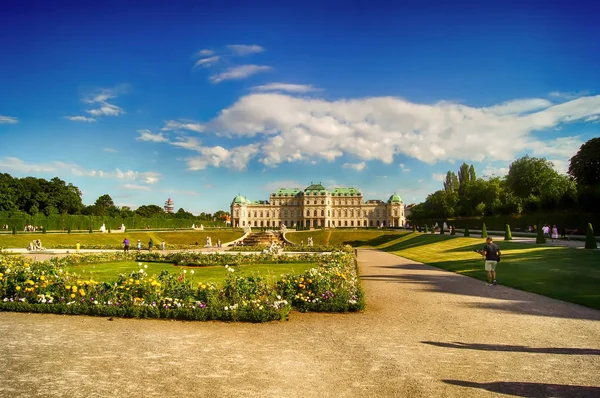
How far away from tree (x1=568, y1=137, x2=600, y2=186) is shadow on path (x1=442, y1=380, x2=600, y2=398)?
4307 centimetres

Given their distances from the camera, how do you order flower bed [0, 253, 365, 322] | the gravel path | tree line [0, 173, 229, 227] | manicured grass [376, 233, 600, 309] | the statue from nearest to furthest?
the gravel path → flower bed [0, 253, 365, 322] → manicured grass [376, 233, 600, 309] → the statue → tree line [0, 173, 229, 227]

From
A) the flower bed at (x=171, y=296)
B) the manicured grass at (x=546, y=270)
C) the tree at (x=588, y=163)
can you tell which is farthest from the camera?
the tree at (x=588, y=163)

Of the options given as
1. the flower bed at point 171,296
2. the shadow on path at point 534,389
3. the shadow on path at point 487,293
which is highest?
the flower bed at point 171,296

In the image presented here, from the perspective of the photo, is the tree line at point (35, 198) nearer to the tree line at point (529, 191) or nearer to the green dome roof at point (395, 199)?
the tree line at point (529, 191)

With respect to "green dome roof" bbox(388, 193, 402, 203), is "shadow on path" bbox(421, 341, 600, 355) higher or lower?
lower

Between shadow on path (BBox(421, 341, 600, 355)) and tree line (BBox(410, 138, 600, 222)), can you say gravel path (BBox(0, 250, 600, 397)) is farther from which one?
tree line (BBox(410, 138, 600, 222))

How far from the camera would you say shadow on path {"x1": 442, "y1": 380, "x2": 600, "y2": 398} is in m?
5.35

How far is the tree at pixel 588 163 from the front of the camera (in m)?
41.1

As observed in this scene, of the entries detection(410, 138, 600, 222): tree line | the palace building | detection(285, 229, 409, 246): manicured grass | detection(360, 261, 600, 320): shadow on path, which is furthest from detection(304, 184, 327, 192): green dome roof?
detection(360, 261, 600, 320): shadow on path

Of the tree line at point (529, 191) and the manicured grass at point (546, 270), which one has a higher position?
the tree line at point (529, 191)

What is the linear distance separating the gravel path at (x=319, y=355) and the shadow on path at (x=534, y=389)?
0.02m

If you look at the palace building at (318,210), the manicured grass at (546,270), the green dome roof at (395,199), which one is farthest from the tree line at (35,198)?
the green dome roof at (395,199)

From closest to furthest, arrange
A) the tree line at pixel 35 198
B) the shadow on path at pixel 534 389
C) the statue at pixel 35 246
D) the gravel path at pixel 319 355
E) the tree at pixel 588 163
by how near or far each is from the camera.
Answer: the shadow on path at pixel 534 389
the gravel path at pixel 319 355
the statue at pixel 35 246
the tree at pixel 588 163
the tree line at pixel 35 198

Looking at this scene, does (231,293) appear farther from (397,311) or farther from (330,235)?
(330,235)
